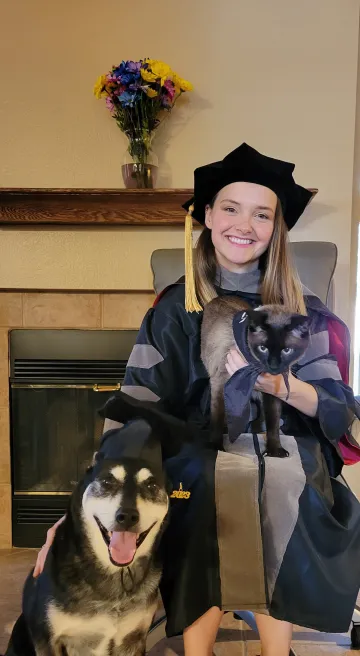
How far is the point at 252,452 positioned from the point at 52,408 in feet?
4.35

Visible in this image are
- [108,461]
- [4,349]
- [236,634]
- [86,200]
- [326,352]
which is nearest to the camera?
[108,461]

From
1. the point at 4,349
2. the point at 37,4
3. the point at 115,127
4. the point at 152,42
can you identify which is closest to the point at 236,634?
the point at 4,349

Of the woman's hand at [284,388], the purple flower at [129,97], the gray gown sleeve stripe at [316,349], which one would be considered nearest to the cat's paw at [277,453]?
the woman's hand at [284,388]

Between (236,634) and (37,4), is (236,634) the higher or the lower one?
the lower one

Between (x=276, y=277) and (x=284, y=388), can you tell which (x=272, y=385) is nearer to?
(x=284, y=388)

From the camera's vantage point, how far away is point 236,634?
147 cm

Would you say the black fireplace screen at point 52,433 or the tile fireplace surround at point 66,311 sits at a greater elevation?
the tile fireplace surround at point 66,311

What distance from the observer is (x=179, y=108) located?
2.02 meters

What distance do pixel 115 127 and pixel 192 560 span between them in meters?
1.68

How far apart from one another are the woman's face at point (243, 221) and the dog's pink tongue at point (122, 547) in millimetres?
668

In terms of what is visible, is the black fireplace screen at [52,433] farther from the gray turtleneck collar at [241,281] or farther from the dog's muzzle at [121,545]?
the dog's muzzle at [121,545]

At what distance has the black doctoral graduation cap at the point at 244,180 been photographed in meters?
1.12

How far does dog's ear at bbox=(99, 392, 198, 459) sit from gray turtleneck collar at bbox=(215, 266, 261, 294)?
1.28 ft

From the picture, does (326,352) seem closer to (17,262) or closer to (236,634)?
(236,634)
